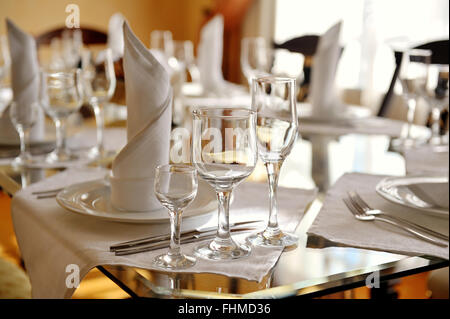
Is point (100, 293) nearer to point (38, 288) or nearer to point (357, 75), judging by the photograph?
point (38, 288)

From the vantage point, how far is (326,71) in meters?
1.70

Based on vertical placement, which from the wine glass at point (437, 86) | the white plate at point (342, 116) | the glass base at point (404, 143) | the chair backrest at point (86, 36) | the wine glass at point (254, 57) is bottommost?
the glass base at point (404, 143)

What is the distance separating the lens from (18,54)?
142cm

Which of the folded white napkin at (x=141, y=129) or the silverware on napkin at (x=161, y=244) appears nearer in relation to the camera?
the silverware on napkin at (x=161, y=244)

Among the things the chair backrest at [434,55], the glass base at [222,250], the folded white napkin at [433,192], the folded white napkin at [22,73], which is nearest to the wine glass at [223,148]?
the glass base at [222,250]

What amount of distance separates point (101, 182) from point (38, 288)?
0.25 meters

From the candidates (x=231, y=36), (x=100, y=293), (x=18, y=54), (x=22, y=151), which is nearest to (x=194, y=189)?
(x=22, y=151)

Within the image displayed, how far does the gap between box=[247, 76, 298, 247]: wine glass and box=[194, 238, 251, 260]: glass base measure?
0.13 ft

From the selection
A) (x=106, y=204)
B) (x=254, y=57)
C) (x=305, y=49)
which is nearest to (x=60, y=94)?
(x=106, y=204)

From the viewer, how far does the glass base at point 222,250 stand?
0.74 m

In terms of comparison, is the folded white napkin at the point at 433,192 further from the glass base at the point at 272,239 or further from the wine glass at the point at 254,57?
the wine glass at the point at 254,57

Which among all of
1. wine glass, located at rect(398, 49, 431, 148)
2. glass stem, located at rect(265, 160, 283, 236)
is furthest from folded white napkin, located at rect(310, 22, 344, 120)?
glass stem, located at rect(265, 160, 283, 236)

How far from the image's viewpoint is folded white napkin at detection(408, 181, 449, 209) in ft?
3.09

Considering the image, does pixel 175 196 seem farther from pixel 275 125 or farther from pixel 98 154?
pixel 98 154
